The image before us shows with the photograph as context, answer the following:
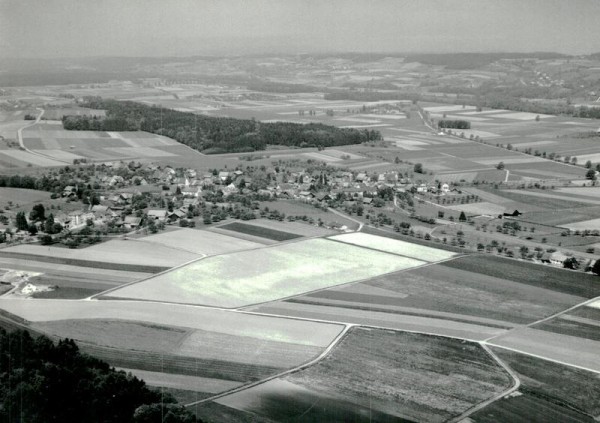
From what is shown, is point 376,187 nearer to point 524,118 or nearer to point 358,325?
point 358,325

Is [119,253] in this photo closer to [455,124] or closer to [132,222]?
[132,222]

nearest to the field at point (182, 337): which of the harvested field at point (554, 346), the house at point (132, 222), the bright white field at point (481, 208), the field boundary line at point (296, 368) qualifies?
the field boundary line at point (296, 368)

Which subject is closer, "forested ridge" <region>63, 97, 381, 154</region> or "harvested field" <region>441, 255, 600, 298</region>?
"harvested field" <region>441, 255, 600, 298</region>

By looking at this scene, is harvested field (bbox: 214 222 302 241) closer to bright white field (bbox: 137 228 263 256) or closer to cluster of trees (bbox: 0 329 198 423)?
bright white field (bbox: 137 228 263 256)

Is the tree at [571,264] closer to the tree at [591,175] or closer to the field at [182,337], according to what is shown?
the field at [182,337]

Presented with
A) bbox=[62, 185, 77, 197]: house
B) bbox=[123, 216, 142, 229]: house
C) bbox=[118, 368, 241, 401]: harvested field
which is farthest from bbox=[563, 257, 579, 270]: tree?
bbox=[62, 185, 77, 197]: house

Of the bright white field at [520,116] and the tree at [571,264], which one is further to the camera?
the bright white field at [520,116]
